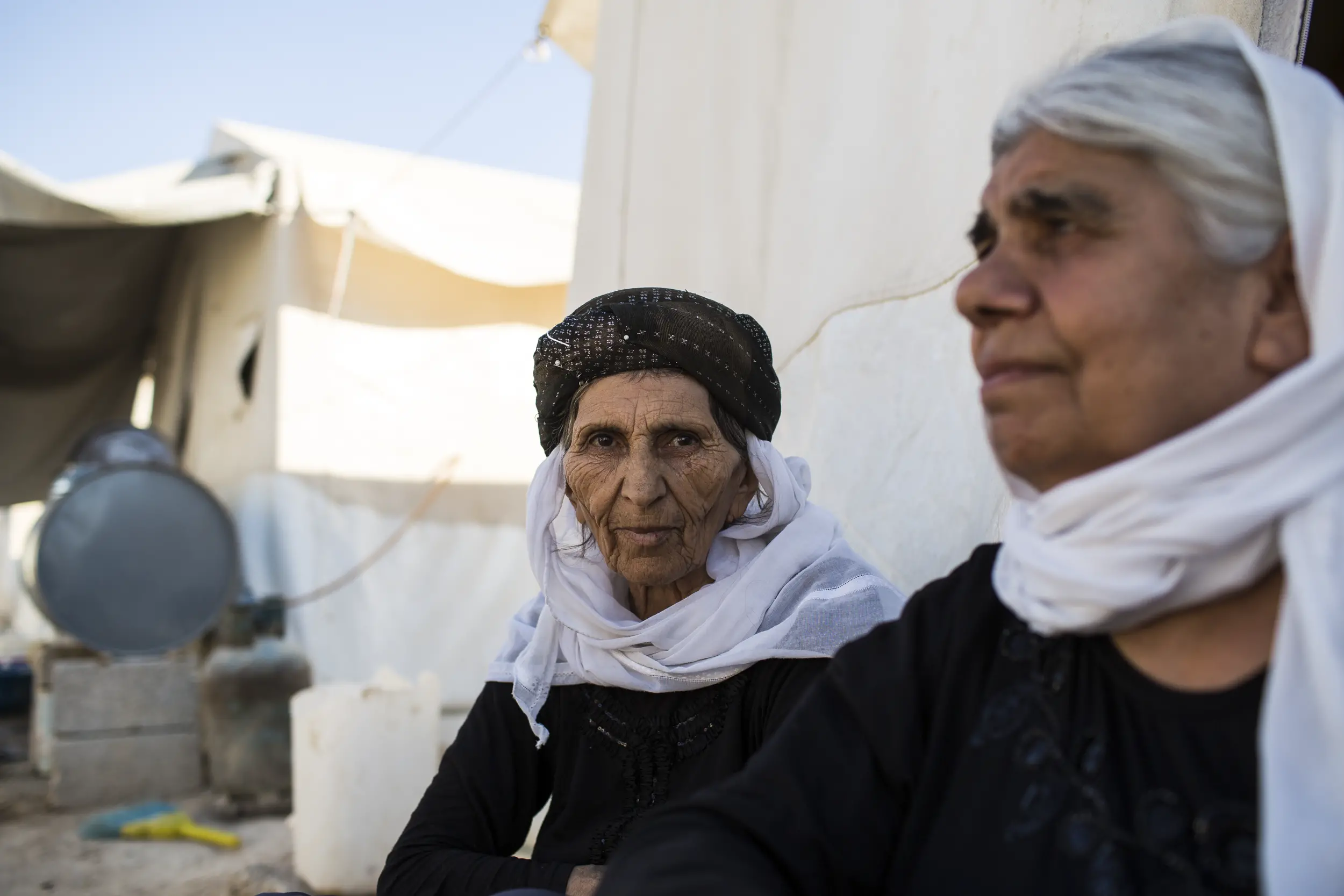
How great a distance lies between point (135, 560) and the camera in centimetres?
632

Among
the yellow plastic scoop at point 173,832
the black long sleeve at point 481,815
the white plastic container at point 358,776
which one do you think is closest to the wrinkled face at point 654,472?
the black long sleeve at point 481,815

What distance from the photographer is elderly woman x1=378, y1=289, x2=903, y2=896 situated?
76.9 inches

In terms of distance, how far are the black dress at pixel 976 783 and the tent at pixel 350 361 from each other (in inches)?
230

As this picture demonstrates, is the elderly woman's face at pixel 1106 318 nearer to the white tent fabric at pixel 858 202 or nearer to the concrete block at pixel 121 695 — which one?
the white tent fabric at pixel 858 202

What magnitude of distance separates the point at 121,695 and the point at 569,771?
190 inches

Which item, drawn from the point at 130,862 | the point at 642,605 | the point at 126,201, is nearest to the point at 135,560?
the point at 130,862

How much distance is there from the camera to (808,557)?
82.4 inches

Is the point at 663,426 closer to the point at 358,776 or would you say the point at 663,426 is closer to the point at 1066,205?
the point at 1066,205

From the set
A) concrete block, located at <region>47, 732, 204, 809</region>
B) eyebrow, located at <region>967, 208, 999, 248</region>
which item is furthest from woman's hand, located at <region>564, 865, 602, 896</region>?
concrete block, located at <region>47, 732, 204, 809</region>

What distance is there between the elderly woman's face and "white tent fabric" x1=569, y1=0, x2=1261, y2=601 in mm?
1148

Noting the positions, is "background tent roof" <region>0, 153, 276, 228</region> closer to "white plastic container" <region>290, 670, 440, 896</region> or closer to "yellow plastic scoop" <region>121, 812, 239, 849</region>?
"yellow plastic scoop" <region>121, 812, 239, 849</region>

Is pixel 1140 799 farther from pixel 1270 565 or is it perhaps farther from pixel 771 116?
pixel 771 116

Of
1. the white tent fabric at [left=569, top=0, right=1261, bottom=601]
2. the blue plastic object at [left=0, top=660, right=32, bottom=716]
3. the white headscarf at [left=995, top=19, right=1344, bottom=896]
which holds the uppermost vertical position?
the white tent fabric at [left=569, top=0, right=1261, bottom=601]

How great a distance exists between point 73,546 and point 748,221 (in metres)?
4.56
